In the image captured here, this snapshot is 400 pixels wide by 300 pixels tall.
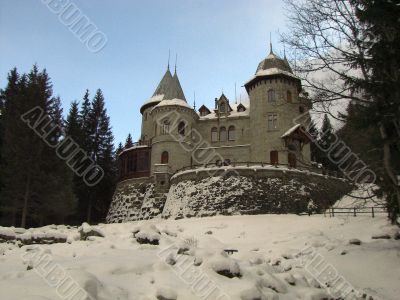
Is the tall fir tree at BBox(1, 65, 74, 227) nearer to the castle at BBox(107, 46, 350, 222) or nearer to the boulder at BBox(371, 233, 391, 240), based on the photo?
the castle at BBox(107, 46, 350, 222)

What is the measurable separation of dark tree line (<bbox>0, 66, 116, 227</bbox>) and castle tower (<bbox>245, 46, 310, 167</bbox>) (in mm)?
18371

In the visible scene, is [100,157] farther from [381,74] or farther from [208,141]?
[381,74]

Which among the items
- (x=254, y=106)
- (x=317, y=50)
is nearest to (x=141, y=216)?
(x=254, y=106)

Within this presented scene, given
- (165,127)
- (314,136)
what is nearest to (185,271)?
(314,136)

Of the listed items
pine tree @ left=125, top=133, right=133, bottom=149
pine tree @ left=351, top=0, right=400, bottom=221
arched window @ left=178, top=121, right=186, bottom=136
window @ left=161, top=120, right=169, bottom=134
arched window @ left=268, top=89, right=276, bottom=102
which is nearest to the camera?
pine tree @ left=351, top=0, right=400, bottom=221

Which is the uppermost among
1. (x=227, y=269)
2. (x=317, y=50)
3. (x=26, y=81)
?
(x=26, y=81)

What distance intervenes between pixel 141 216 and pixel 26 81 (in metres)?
20.4

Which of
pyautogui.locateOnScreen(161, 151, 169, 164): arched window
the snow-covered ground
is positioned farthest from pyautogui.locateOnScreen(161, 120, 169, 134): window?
the snow-covered ground

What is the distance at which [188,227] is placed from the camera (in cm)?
2892

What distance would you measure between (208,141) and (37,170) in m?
17.5

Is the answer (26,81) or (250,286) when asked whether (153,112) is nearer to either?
(26,81)

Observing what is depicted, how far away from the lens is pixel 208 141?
1706 inches

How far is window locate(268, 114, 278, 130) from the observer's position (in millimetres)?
39844

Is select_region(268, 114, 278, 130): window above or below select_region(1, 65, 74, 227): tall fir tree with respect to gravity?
above
